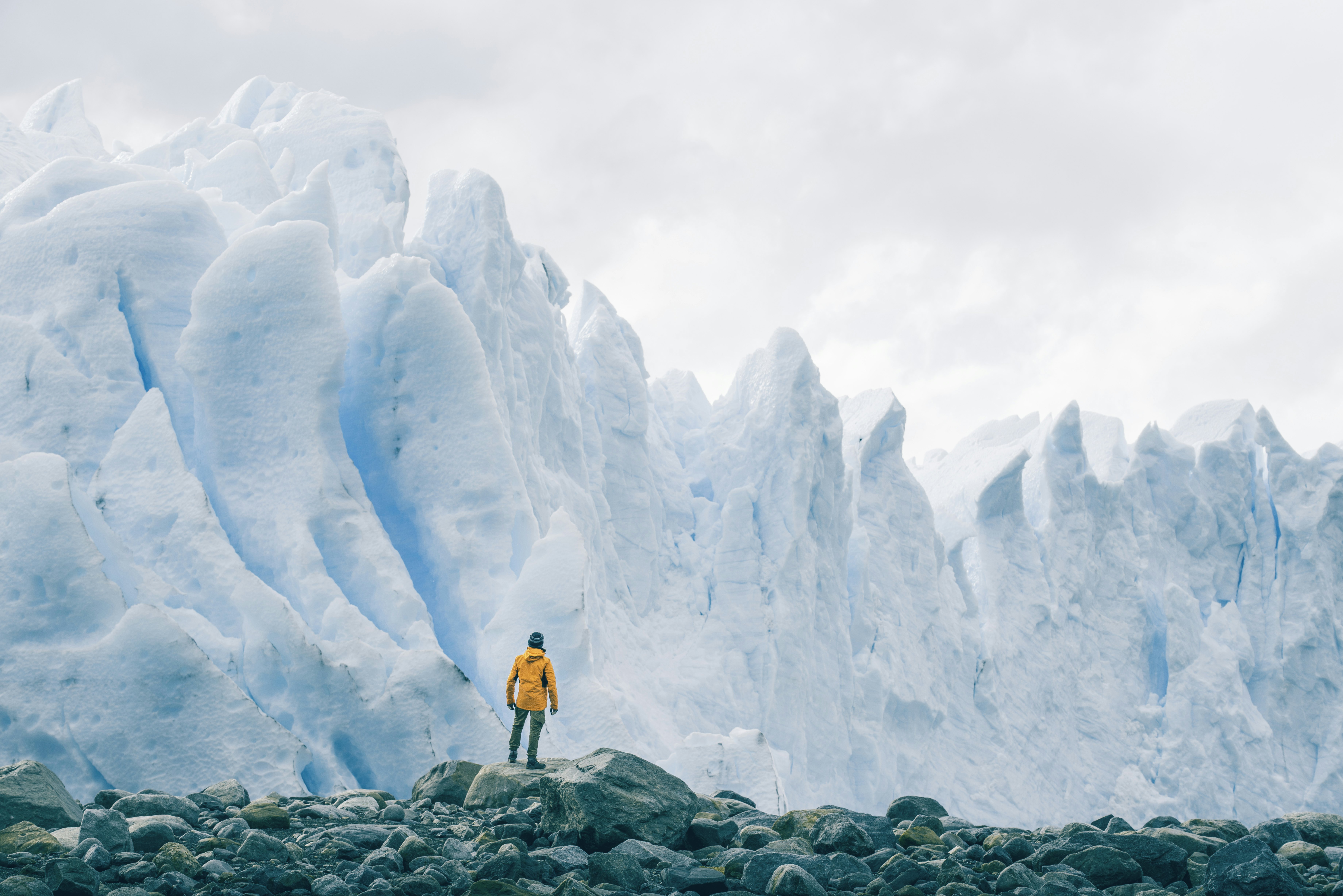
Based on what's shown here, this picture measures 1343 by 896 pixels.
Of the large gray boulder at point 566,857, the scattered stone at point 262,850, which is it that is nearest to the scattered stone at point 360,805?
the scattered stone at point 262,850

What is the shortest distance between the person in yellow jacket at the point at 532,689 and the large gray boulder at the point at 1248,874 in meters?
3.92

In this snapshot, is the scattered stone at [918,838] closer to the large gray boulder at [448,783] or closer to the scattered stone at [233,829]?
the large gray boulder at [448,783]

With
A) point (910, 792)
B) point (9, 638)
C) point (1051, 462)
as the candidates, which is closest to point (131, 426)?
point (9, 638)

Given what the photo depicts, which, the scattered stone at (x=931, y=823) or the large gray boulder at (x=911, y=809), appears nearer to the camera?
the scattered stone at (x=931, y=823)

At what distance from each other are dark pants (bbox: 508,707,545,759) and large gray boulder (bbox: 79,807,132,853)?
282 centimetres

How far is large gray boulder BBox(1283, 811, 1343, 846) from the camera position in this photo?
5.71 metres

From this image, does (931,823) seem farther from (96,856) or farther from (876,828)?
(96,856)

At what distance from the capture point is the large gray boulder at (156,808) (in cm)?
510

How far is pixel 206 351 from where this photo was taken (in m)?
9.87

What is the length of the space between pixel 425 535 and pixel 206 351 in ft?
8.56

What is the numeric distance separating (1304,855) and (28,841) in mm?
5423

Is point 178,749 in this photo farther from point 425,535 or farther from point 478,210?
point 478,210

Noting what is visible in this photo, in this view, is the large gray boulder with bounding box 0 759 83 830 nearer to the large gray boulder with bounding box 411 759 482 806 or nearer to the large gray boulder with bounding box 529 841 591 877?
the large gray boulder with bounding box 411 759 482 806

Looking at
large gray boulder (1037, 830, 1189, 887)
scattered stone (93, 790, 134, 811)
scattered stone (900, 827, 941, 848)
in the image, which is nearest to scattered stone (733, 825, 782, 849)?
scattered stone (900, 827, 941, 848)
